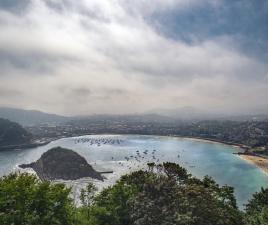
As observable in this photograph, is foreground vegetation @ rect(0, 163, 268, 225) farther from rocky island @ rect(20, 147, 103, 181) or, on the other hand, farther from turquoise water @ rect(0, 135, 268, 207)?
rocky island @ rect(20, 147, 103, 181)

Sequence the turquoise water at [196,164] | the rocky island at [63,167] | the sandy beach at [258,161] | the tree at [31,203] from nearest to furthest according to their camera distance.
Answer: the tree at [31,203] < the turquoise water at [196,164] < the rocky island at [63,167] < the sandy beach at [258,161]

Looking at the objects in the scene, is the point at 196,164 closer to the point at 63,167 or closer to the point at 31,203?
the point at 63,167

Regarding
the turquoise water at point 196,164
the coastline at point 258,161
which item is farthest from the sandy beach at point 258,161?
the turquoise water at point 196,164

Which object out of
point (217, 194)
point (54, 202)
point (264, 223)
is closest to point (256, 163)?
point (217, 194)

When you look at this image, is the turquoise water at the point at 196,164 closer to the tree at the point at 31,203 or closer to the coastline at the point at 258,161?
the coastline at the point at 258,161

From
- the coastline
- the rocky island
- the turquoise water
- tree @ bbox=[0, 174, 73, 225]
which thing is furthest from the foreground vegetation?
the coastline

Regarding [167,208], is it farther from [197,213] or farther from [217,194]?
[217,194]
